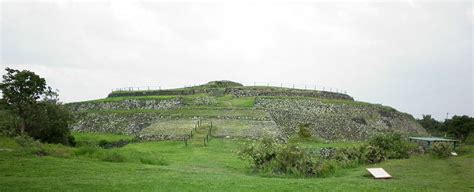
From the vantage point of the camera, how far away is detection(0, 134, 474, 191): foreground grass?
15648 millimetres

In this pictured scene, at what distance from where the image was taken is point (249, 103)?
179 ft

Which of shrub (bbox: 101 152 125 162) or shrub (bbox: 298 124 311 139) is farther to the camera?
shrub (bbox: 298 124 311 139)

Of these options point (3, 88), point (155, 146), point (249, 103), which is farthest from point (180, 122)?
point (3, 88)

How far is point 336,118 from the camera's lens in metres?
51.2

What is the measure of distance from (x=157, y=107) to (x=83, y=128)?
32.2 feet

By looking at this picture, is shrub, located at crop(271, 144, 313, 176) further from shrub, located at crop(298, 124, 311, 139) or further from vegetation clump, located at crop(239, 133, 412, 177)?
shrub, located at crop(298, 124, 311, 139)

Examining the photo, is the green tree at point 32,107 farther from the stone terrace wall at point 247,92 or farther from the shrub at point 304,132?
the stone terrace wall at point 247,92

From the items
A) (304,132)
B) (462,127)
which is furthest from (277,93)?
(462,127)

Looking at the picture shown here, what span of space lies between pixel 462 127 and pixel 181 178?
4938 cm

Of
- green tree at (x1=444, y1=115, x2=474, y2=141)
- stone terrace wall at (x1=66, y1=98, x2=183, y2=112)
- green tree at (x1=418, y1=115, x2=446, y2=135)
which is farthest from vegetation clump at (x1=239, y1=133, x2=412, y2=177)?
green tree at (x1=418, y1=115, x2=446, y2=135)

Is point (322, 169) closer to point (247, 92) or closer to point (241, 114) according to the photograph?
point (241, 114)

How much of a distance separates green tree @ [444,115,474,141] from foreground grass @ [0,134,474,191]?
32809mm

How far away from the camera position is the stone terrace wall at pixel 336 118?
1858 inches

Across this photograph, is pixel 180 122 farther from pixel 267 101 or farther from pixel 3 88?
pixel 3 88
